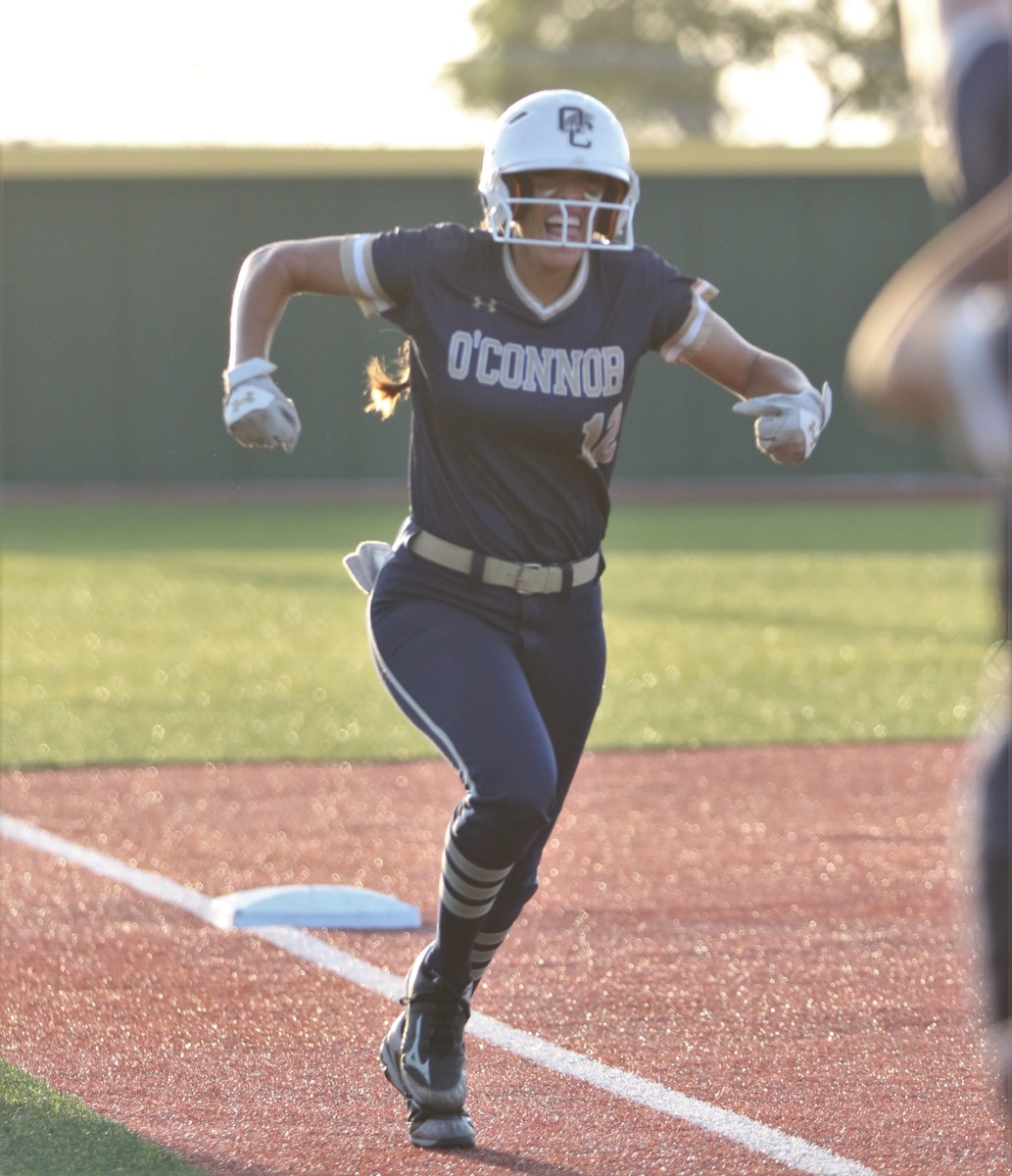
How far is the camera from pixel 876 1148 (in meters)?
4.26

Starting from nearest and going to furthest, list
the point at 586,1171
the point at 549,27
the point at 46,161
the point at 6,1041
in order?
the point at 586,1171, the point at 6,1041, the point at 46,161, the point at 549,27

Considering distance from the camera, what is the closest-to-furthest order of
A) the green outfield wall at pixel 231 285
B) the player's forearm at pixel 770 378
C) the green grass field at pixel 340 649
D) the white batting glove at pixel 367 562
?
the player's forearm at pixel 770 378
the white batting glove at pixel 367 562
the green grass field at pixel 340 649
the green outfield wall at pixel 231 285

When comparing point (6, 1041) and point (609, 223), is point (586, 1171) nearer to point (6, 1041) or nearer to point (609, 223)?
point (6, 1041)

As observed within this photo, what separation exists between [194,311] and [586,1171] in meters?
26.2

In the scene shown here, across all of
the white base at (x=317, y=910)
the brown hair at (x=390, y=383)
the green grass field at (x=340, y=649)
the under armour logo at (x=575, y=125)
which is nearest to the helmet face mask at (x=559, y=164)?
the under armour logo at (x=575, y=125)

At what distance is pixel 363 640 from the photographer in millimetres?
14250

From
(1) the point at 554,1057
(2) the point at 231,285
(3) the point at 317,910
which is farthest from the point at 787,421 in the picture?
(2) the point at 231,285

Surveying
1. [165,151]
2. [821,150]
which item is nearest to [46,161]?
[165,151]

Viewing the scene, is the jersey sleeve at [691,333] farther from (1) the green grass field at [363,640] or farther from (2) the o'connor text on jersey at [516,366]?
(1) the green grass field at [363,640]

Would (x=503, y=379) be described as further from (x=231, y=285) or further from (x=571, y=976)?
(x=231, y=285)

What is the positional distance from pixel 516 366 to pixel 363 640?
983 centimetres

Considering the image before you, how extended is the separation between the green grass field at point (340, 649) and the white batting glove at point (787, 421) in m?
1.92

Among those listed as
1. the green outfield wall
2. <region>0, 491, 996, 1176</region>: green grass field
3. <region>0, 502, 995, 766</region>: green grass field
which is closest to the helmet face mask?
<region>0, 491, 996, 1176</region>: green grass field

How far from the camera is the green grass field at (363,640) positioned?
420 inches
